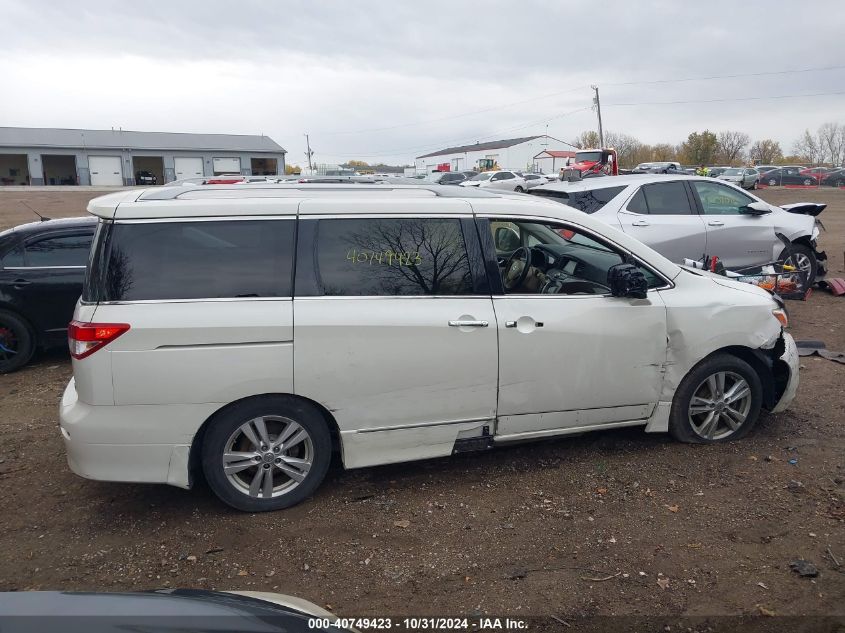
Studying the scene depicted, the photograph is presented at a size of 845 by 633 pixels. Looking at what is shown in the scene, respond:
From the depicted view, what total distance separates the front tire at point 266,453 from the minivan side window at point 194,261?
2.24 feet

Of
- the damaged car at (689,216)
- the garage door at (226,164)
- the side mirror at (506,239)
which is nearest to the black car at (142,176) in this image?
the garage door at (226,164)

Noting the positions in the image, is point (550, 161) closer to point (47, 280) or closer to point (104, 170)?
point (104, 170)

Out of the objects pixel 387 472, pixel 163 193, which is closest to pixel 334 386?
pixel 387 472

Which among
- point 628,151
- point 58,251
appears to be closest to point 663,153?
point 628,151

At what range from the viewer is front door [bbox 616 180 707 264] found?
28.3 ft

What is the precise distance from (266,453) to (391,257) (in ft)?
4.49

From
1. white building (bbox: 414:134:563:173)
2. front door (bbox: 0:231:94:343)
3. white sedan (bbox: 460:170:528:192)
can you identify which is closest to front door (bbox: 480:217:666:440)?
front door (bbox: 0:231:94:343)

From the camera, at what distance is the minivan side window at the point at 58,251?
716 cm

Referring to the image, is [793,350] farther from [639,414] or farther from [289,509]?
[289,509]

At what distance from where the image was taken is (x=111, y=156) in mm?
59812

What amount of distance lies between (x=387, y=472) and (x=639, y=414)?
5.77 ft

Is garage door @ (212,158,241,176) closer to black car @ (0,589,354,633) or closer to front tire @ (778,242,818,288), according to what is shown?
front tire @ (778,242,818,288)

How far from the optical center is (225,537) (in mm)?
3816

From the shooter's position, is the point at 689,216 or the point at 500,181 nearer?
the point at 689,216
